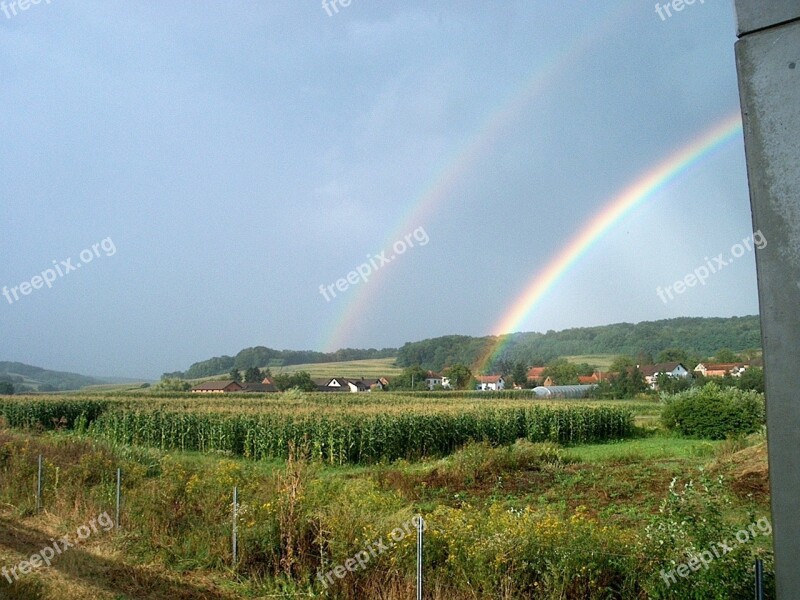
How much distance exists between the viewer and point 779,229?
2.40 meters

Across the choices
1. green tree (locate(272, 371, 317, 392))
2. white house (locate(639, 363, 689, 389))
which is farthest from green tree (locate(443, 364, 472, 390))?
white house (locate(639, 363, 689, 389))

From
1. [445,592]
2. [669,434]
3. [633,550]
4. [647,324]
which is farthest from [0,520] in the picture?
[647,324]

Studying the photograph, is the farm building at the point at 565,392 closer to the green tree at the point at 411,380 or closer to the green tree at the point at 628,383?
the green tree at the point at 628,383

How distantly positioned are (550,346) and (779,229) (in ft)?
350

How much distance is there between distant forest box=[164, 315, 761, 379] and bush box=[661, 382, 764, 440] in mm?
23804

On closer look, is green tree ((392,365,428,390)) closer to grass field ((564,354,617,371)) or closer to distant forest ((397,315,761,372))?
distant forest ((397,315,761,372))

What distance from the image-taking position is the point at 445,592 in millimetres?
5230

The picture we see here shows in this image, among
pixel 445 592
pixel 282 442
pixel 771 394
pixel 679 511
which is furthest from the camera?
pixel 282 442

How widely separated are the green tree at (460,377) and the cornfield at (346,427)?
56547 millimetres

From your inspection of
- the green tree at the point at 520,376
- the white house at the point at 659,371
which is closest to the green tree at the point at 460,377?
the green tree at the point at 520,376

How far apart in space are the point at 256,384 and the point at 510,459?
65.2m

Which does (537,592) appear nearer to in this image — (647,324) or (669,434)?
(669,434)

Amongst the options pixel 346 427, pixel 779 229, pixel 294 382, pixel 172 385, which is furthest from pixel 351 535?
pixel 294 382

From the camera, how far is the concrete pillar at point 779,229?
91.9 inches
